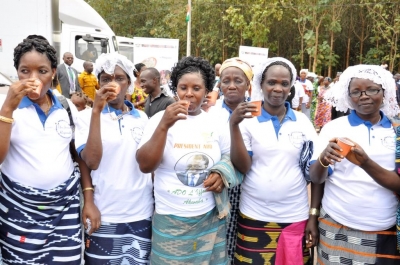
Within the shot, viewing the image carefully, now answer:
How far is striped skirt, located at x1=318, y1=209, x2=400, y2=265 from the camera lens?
2.40m

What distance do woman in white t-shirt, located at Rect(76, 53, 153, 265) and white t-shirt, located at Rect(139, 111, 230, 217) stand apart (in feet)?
0.49

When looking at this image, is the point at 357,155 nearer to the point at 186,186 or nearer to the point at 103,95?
the point at 186,186

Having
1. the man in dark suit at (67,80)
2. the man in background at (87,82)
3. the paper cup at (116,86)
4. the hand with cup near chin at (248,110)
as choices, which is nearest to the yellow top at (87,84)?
the man in background at (87,82)

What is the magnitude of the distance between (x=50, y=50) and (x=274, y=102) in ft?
4.76

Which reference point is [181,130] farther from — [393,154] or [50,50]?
[393,154]

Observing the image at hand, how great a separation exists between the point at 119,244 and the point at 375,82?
6.19 ft

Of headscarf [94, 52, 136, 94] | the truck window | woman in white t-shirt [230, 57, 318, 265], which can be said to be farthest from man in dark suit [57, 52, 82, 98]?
woman in white t-shirt [230, 57, 318, 265]

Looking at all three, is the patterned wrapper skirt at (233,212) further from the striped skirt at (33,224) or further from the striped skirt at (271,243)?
the striped skirt at (33,224)

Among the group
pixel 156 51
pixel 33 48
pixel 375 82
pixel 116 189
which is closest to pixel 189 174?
pixel 116 189

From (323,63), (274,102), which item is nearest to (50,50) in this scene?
(274,102)

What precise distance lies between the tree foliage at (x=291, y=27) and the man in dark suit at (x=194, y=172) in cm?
1814

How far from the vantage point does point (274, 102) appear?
104 inches

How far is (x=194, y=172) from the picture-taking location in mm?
2357

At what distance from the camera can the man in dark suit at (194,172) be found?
92.3 inches
